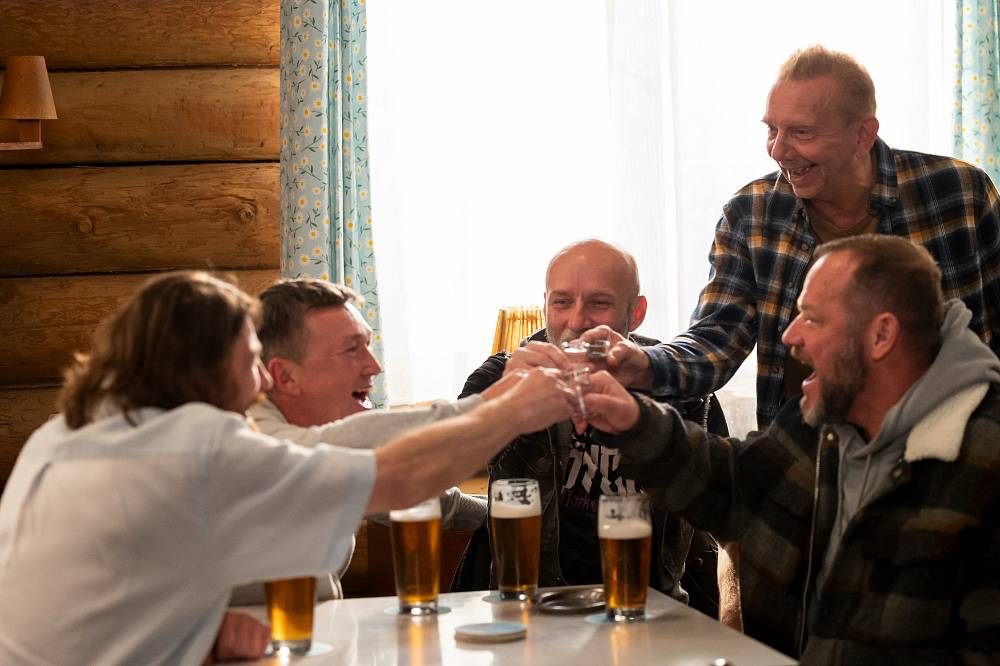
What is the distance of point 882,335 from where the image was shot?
6.73 feet

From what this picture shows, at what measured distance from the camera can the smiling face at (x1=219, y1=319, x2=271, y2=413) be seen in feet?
5.17

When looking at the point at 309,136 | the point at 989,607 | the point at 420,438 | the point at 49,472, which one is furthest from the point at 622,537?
the point at 309,136

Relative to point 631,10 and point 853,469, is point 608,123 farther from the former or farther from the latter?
point 853,469

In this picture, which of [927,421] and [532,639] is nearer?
[532,639]

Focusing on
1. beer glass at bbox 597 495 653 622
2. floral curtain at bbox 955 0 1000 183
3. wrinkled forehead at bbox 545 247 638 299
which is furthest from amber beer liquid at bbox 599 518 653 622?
floral curtain at bbox 955 0 1000 183

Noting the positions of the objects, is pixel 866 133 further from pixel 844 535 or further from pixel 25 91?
pixel 25 91

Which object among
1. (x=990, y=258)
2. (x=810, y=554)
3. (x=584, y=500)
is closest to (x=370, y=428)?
(x=584, y=500)

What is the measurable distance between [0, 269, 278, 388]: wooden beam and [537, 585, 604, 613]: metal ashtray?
7.96 ft

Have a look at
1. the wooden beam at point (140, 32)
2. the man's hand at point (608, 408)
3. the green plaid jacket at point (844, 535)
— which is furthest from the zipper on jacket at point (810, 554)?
the wooden beam at point (140, 32)

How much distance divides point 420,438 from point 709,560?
1.30m

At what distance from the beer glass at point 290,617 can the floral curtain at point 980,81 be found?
3.47 metres

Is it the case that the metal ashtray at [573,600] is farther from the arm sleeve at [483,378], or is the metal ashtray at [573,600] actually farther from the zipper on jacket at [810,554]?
the arm sleeve at [483,378]

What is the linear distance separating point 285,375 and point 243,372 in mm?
730

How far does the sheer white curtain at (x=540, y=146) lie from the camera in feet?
14.4
